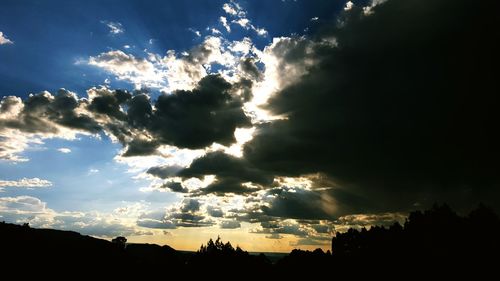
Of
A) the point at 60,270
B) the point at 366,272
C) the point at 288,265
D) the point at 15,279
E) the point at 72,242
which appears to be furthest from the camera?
the point at 288,265

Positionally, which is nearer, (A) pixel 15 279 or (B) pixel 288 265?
(A) pixel 15 279

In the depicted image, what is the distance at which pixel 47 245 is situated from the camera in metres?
113

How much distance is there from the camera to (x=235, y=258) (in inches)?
4488

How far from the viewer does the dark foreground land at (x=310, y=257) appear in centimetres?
10719

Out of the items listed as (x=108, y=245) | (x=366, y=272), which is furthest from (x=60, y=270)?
(x=366, y=272)

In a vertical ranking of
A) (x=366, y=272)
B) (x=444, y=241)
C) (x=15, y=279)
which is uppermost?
(x=444, y=241)

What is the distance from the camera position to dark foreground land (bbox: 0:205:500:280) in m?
107

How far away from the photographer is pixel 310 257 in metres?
145

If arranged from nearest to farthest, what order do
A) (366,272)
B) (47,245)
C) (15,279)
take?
(15,279)
(47,245)
(366,272)

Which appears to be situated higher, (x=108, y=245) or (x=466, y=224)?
(x=466, y=224)

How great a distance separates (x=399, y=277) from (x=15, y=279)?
104 metres

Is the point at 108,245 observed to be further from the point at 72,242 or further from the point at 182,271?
the point at 182,271

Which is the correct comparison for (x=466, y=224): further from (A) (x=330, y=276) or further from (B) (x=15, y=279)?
(B) (x=15, y=279)

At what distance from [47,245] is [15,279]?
17.4 metres
